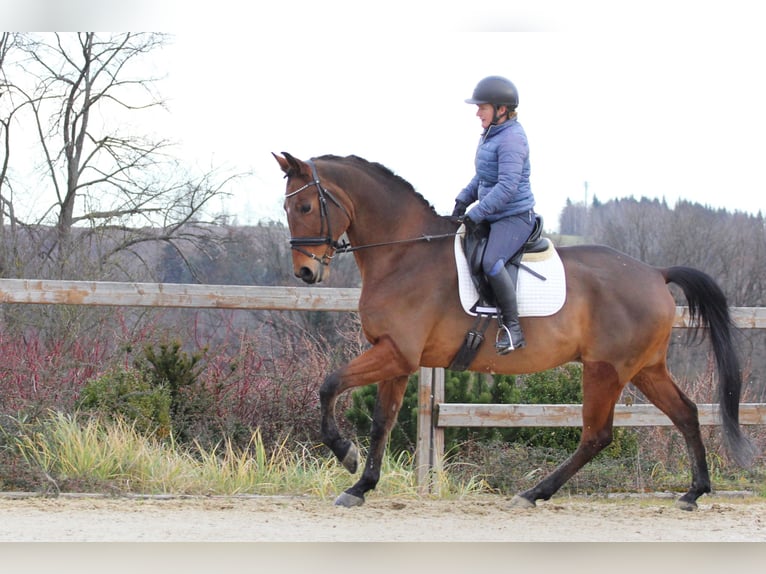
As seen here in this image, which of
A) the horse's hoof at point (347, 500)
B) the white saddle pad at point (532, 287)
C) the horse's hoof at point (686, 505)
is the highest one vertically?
the white saddle pad at point (532, 287)

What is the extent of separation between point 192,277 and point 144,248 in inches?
36.0

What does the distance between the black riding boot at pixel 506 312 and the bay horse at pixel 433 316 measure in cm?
17

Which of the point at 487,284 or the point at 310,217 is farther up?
the point at 310,217

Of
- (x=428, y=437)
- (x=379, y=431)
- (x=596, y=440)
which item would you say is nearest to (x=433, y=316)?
(x=379, y=431)

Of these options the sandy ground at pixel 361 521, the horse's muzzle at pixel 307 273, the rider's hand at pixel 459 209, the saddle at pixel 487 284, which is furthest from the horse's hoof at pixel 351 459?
the rider's hand at pixel 459 209

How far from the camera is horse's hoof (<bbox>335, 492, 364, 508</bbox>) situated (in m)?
5.72

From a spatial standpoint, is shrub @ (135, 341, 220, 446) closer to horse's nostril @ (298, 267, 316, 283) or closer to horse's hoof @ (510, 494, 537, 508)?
horse's nostril @ (298, 267, 316, 283)

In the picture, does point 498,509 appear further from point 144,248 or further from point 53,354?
point 144,248

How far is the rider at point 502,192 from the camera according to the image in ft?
18.2

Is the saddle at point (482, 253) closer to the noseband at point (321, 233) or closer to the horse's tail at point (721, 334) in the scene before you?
the noseband at point (321, 233)

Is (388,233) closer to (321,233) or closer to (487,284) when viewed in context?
(321,233)

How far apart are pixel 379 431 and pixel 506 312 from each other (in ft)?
3.83

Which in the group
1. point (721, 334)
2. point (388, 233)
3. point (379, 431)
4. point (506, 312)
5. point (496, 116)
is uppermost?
point (496, 116)

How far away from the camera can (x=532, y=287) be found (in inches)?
225
